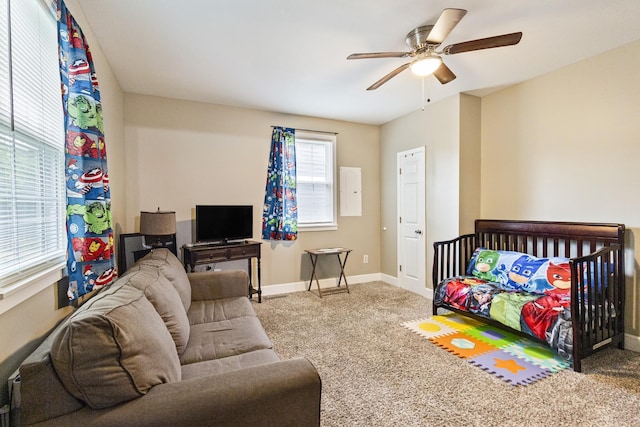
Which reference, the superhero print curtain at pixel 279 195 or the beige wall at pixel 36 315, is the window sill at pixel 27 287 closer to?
the beige wall at pixel 36 315

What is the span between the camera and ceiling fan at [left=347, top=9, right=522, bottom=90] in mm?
1929

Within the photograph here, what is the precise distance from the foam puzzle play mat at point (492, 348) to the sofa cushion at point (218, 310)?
169 centimetres

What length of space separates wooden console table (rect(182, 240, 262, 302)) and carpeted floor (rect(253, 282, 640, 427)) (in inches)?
37.3

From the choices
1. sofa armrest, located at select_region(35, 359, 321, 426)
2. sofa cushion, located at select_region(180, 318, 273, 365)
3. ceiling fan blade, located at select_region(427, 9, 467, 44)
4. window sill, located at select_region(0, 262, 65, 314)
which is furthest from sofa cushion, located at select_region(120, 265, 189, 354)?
ceiling fan blade, located at select_region(427, 9, 467, 44)

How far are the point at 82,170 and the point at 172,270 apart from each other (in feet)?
2.91

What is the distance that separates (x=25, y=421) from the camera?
929 mm

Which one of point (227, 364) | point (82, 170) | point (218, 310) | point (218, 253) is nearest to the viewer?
point (227, 364)

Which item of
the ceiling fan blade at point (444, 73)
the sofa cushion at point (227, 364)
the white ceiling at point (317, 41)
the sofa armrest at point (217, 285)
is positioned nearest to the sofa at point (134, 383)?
the sofa cushion at point (227, 364)

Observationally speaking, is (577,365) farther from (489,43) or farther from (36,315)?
(36,315)

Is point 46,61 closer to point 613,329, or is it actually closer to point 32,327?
point 32,327

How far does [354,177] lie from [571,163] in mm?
2719

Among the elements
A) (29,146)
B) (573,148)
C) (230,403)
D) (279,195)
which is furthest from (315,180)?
(230,403)

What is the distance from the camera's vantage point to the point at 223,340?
6.14 feet

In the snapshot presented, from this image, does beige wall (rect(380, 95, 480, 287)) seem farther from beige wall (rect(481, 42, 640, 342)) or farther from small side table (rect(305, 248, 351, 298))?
small side table (rect(305, 248, 351, 298))
